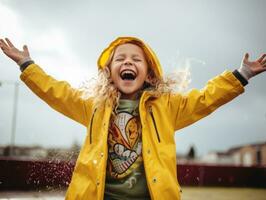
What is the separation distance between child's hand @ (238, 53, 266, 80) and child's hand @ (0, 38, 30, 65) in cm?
201

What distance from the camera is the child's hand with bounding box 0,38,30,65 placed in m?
3.42

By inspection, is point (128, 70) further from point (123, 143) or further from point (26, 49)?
point (26, 49)

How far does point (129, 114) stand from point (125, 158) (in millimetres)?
413

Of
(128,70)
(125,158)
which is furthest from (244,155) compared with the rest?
(125,158)

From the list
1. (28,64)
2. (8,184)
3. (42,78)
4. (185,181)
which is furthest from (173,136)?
(185,181)

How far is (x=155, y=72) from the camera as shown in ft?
11.9

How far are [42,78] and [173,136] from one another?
4.24 ft

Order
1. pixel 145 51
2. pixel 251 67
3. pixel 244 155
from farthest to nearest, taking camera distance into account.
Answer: pixel 244 155
pixel 145 51
pixel 251 67

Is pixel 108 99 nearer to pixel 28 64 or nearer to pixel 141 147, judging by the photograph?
pixel 141 147

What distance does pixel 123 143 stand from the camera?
10.0 ft

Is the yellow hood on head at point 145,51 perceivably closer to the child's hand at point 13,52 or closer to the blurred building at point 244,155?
the child's hand at point 13,52

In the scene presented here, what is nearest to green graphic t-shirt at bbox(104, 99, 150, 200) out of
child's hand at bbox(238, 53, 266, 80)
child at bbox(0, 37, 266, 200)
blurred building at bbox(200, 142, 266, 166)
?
child at bbox(0, 37, 266, 200)

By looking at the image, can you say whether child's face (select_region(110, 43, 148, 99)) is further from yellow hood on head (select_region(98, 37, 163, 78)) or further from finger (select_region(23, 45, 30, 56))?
finger (select_region(23, 45, 30, 56))

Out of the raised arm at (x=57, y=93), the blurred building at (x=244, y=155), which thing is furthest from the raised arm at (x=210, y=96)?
the blurred building at (x=244, y=155)
